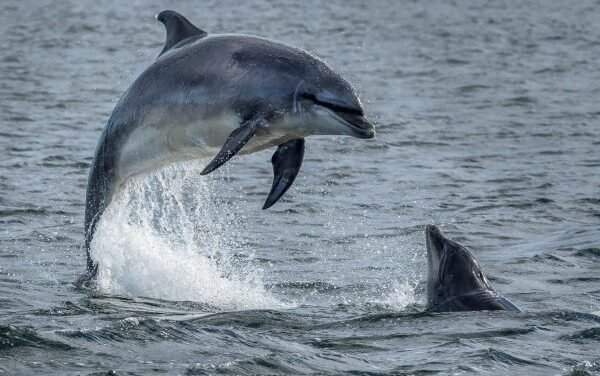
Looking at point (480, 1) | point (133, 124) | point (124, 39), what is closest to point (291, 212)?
point (133, 124)

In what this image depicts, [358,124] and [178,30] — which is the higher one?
[178,30]

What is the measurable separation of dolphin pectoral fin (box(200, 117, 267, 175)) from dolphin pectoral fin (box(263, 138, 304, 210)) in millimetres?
403

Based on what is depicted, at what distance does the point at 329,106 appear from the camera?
11.5 metres

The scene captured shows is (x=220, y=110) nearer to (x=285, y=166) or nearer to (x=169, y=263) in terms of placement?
(x=285, y=166)

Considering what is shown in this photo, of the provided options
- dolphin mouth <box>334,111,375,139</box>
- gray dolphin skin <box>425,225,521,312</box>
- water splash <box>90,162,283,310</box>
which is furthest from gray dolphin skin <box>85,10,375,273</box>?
gray dolphin skin <box>425,225,521,312</box>

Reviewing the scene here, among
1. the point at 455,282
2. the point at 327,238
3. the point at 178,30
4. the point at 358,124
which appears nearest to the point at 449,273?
the point at 455,282

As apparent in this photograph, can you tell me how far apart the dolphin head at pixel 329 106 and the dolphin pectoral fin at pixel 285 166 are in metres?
0.40

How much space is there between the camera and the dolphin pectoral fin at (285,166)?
39.4ft

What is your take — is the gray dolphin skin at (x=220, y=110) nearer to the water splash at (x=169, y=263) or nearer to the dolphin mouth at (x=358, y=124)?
the dolphin mouth at (x=358, y=124)

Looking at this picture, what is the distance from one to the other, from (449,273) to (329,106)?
8.39 ft

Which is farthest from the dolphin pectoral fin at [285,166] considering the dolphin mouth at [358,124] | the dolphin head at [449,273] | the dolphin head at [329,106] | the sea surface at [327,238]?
the dolphin head at [449,273]

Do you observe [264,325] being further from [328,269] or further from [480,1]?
[480,1]

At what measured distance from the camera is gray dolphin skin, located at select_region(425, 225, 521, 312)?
13.0 metres

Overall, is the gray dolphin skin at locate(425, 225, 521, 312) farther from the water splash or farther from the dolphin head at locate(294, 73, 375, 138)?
the dolphin head at locate(294, 73, 375, 138)
